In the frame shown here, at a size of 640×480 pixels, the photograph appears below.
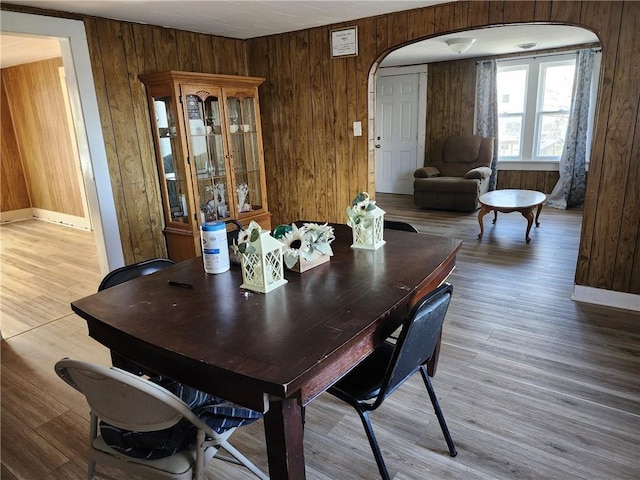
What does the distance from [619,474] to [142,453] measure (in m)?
1.79

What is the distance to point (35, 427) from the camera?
2.07 m

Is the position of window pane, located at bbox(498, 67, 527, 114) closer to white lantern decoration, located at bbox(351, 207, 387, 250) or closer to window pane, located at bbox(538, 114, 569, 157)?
window pane, located at bbox(538, 114, 569, 157)

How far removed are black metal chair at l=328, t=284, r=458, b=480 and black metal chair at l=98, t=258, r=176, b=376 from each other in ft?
2.80

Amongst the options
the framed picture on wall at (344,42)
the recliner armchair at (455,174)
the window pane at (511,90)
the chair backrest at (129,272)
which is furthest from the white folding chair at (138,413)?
the window pane at (511,90)

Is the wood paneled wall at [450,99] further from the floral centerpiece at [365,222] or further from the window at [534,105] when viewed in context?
the floral centerpiece at [365,222]

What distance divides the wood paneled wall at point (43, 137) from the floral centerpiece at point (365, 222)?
17.1 ft

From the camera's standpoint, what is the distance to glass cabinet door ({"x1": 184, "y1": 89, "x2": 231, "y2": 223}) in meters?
3.58

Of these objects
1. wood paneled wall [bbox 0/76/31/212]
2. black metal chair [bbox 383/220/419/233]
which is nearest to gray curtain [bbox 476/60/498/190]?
black metal chair [bbox 383/220/419/233]

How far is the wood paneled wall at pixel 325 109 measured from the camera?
2.83m

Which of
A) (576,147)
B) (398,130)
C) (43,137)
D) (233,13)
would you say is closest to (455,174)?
(398,130)

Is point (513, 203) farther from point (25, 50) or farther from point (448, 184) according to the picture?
point (25, 50)

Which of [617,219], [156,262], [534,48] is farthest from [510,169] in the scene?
[156,262]

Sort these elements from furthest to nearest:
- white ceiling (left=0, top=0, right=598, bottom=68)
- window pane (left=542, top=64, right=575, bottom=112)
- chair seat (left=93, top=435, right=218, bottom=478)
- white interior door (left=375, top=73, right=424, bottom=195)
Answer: white interior door (left=375, top=73, right=424, bottom=195), window pane (left=542, top=64, right=575, bottom=112), white ceiling (left=0, top=0, right=598, bottom=68), chair seat (left=93, top=435, right=218, bottom=478)

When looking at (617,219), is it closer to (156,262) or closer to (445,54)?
(156,262)
